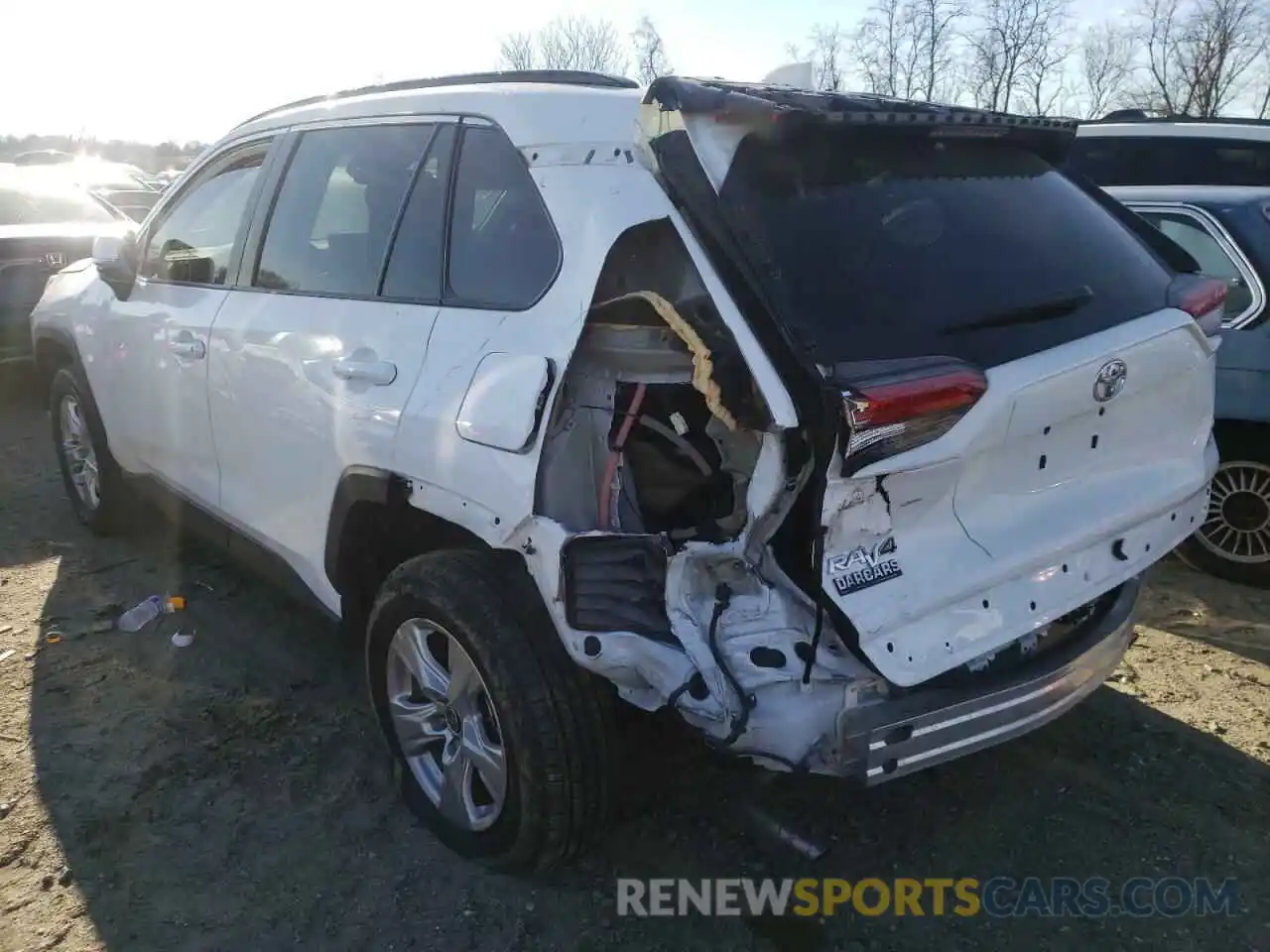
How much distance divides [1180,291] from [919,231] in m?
0.84

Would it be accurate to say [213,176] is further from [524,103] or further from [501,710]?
[501,710]

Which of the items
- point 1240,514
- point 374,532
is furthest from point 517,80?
point 1240,514

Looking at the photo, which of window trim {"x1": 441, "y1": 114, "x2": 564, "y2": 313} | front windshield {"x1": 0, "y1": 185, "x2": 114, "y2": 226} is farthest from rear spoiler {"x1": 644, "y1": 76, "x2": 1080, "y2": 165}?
front windshield {"x1": 0, "y1": 185, "x2": 114, "y2": 226}

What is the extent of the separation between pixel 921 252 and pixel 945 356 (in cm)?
33

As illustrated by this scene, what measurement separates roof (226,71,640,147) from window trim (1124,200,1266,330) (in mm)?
2943

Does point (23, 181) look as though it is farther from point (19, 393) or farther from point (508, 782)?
point (508, 782)

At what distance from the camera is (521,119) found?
8.60 ft

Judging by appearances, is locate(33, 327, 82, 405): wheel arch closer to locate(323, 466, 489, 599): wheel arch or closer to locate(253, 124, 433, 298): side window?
locate(253, 124, 433, 298): side window

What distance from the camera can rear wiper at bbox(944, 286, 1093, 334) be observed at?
7.60ft

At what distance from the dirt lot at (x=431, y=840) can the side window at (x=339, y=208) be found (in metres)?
1.50

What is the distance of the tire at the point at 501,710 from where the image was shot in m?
2.39

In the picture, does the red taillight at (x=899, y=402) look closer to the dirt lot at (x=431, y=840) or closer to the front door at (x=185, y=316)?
the dirt lot at (x=431, y=840)

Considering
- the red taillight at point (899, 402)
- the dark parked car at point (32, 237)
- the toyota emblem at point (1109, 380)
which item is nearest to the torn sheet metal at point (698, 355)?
the red taillight at point (899, 402)

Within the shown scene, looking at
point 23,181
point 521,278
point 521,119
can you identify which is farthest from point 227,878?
point 23,181
